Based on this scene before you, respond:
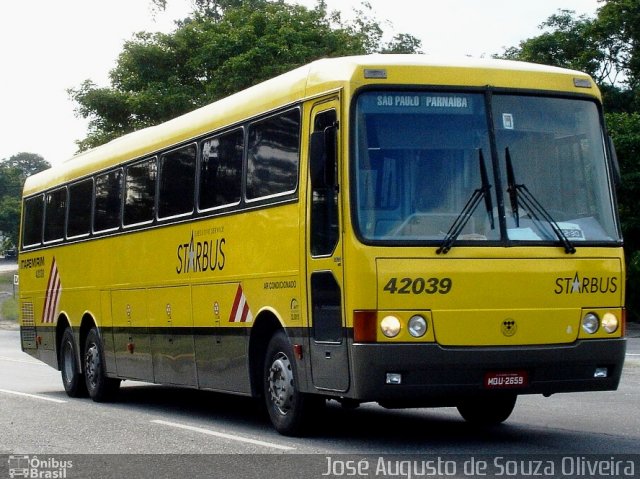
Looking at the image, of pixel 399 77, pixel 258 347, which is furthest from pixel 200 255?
pixel 399 77

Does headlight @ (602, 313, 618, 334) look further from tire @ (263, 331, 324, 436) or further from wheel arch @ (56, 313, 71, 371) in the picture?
wheel arch @ (56, 313, 71, 371)

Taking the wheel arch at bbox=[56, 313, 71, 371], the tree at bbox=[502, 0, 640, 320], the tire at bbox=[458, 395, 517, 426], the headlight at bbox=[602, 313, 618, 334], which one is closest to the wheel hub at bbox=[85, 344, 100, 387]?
the wheel arch at bbox=[56, 313, 71, 371]

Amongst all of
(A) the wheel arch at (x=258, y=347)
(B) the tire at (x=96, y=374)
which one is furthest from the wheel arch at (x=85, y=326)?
(A) the wheel arch at (x=258, y=347)

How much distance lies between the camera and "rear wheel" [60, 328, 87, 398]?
58.6 ft

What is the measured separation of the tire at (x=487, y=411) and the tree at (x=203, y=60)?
30.7 metres

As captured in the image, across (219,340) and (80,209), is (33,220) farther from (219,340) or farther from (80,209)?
(219,340)

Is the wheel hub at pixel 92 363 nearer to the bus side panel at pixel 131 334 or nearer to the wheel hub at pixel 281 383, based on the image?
the bus side panel at pixel 131 334

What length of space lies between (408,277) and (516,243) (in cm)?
97

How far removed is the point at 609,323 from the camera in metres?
10.8

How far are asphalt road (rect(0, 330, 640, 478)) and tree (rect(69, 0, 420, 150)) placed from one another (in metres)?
27.4

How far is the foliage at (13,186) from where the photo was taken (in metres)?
141

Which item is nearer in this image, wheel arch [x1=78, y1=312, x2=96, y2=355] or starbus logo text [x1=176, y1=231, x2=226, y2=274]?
starbus logo text [x1=176, y1=231, x2=226, y2=274]

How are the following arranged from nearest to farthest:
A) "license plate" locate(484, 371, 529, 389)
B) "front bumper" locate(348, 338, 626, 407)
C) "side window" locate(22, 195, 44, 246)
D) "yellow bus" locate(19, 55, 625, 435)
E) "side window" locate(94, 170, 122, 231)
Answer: "front bumper" locate(348, 338, 626, 407)
"yellow bus" locate(19, 55, 625, 435)
"license plate" locate(484, 371, 529, 389)
"side window" locate(94, 170, 122, 231)
"side window" locate(22, 195, 44, 246)

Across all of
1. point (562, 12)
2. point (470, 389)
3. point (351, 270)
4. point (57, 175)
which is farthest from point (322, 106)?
point (562, 12)
